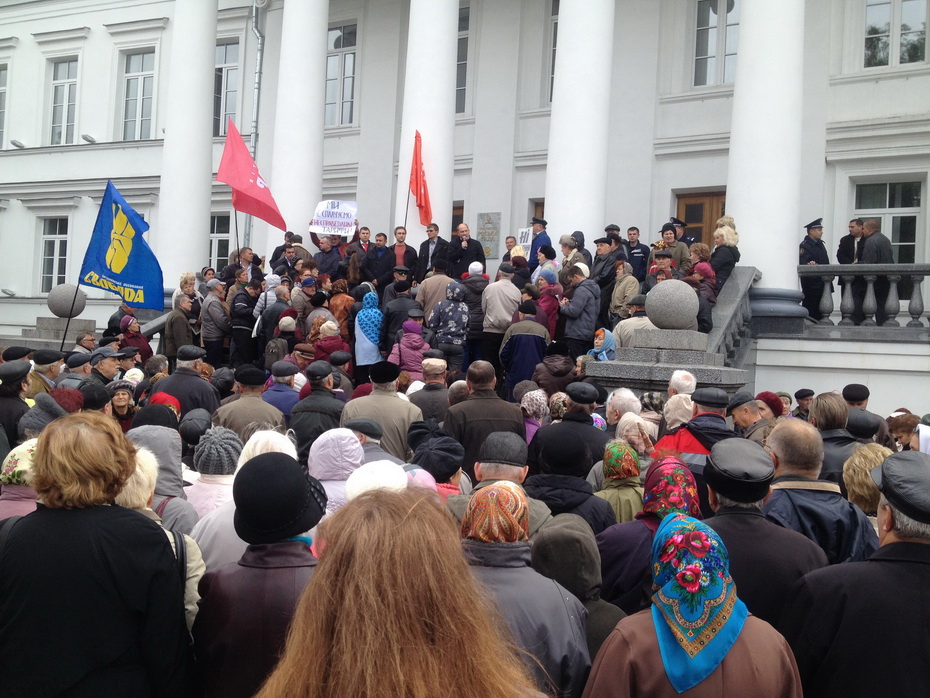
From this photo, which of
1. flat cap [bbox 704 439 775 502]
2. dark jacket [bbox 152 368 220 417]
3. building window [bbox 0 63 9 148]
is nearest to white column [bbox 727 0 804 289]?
dark jacket [bbox 152 368 220 417]

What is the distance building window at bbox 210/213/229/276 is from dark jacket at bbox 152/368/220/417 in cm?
1751

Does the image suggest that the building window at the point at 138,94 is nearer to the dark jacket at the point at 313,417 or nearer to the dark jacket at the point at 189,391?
the dark jacket at the point at 189,391

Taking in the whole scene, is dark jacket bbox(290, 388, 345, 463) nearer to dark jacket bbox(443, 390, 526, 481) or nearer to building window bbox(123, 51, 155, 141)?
dark jacket bbox(443, 390, 526, 481)

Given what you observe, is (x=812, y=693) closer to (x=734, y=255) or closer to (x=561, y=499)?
(x=561, y=499)

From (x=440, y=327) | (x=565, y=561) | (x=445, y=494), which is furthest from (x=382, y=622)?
(x=440, y=327)

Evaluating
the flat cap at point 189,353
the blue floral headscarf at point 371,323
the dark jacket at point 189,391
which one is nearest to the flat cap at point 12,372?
the dark jacket at point 189,391

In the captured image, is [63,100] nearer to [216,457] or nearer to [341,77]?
[341,77]

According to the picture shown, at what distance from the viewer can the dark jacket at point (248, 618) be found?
116 inches

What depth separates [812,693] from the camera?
3.05 m

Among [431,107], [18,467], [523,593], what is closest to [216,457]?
[18,467]

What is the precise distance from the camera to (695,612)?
2.54m

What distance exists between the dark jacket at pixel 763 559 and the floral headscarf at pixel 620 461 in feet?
4.37

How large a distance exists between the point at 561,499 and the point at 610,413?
2.65 m

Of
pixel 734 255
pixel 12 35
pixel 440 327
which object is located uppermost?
pixel 12 35
